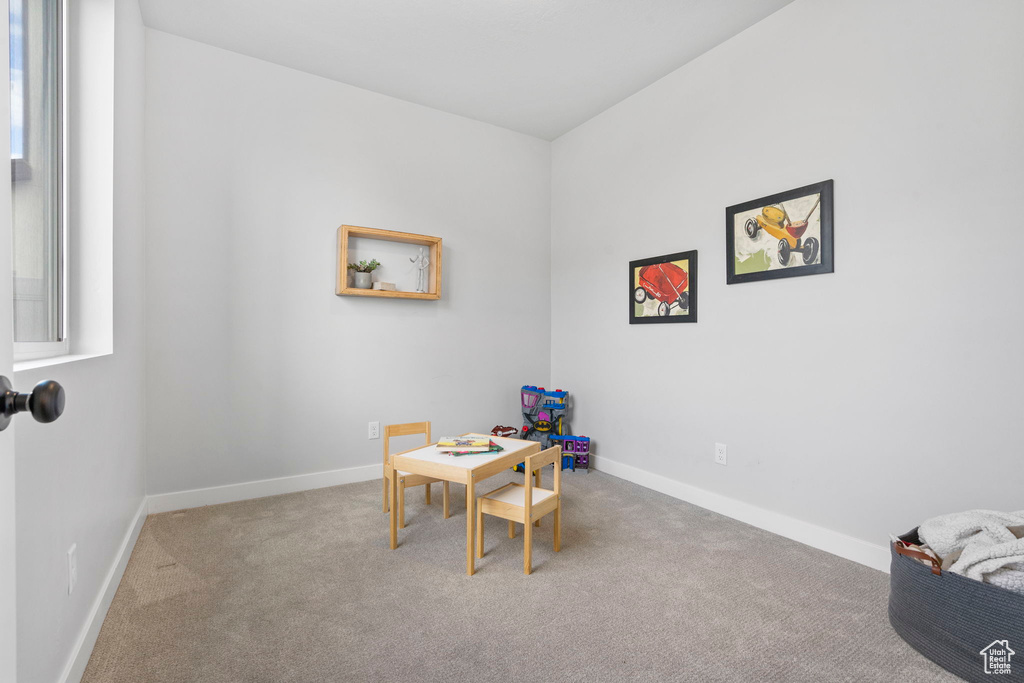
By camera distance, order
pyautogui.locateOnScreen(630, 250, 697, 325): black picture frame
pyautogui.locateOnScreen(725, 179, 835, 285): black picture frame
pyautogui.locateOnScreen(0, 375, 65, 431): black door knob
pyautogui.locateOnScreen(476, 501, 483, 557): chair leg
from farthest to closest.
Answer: pyautogui.locateOnScreen(630, 250, 697, 325): black picture frame, pyautogui.locateOnScreen(725, 179, 835, 285): black picture frame, pyautogui.locateOnScreen(476, 501, 483, 557): chair leg, pyautogui.locateOnScreen(0, 375, 65, 431): black door knob

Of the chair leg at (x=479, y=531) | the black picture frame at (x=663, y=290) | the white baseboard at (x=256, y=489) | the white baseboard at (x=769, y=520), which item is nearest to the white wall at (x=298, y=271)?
the white baseboard at (x=256, y=489)

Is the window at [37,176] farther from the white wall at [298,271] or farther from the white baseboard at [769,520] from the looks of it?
the white baseboard at [769,520]

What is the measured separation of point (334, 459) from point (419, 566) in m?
1.48

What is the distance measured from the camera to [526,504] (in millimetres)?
2146

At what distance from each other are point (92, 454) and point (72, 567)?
39 cm

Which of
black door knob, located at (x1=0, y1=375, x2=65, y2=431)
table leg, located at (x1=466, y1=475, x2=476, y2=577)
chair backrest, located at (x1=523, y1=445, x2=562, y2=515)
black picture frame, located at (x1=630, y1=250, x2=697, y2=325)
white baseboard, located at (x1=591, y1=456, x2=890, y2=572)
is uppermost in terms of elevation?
black picture frame, located at (x1=630, y1=250, x2=697, y2=325)

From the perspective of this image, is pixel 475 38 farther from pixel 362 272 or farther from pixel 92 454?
pixel 92 454

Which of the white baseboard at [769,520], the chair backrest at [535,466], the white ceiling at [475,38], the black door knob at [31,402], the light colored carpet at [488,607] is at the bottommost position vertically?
the light colored carpet at [488,607]

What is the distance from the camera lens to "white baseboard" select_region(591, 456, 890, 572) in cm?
229

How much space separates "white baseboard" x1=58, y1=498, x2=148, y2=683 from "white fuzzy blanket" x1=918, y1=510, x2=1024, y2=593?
9.11 feet

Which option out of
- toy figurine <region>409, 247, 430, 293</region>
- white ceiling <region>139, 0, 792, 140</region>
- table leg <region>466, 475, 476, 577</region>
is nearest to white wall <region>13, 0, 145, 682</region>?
white ceiling <region>139, 0, 792, 140</region>

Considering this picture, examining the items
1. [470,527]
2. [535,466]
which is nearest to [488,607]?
[470,527]
